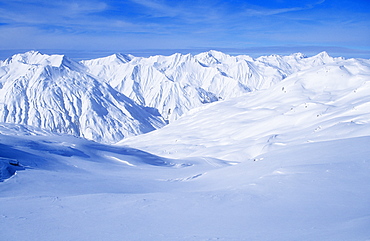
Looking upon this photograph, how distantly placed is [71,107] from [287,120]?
412 ft

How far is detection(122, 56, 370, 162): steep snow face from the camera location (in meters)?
23.2

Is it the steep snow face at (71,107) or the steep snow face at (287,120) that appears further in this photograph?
the steep snow face at (71,107)

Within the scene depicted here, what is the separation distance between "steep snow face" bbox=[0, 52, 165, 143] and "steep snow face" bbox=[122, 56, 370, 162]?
8810 cm

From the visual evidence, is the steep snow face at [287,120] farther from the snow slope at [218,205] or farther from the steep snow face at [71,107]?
the steep snow face at [71,107]

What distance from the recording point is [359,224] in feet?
15.8

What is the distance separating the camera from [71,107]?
13912 cm

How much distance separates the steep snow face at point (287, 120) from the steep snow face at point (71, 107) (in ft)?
289

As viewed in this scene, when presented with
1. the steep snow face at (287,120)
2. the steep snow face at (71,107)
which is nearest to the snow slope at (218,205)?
the steep snow face at (287,120)

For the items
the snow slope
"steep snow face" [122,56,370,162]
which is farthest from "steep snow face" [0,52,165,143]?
the snow slope

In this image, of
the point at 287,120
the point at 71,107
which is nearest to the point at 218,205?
the point at 287,120

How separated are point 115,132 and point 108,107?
2016 centimetres

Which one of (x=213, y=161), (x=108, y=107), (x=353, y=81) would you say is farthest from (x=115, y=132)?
(x=213, y=161)

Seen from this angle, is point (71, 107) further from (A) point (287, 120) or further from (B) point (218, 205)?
(B) point (218, 205)

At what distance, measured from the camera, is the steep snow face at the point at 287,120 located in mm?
23211
